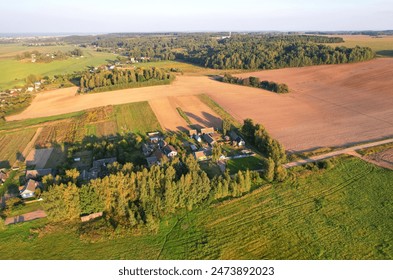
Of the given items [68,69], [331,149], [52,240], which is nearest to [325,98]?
[331,149]

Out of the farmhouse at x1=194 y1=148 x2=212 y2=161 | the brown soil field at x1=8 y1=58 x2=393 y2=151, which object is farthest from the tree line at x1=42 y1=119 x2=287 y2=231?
the brown soil field at x1=8 y1=58 x2=393 y2=151

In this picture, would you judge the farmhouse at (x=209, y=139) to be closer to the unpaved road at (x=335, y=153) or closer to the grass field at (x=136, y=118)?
the grass field at (x=136, y=118)

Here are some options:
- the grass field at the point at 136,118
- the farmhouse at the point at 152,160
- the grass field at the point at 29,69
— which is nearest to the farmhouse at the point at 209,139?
the farmhouse at the point at 152,160

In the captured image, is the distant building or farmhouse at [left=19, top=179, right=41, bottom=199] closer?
farmhouse at [left=19, top=179, right=41, bottom=199]

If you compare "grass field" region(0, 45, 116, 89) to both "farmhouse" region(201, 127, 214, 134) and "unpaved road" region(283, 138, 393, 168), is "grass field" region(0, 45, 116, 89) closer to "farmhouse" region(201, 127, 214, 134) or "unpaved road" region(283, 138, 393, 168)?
"farmhouse" region(201, 127, 214, 134)

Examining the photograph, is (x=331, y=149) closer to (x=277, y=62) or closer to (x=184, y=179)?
(x=184, y=179)

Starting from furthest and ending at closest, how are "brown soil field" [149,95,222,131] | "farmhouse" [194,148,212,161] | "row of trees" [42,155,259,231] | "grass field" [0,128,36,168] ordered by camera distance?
1. "brown soil field" [149,95,222,131]
2. "grass field" [0,128,36,168]
3. "farmhouse" [194,148,212,161]
4. "row of trees" [42,155,259,231]

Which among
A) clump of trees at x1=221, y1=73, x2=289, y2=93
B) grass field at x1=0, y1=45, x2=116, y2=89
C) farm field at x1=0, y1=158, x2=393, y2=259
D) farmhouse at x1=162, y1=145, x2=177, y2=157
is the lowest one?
farm field at x1=0, y1=158, x2=393, y2=259
